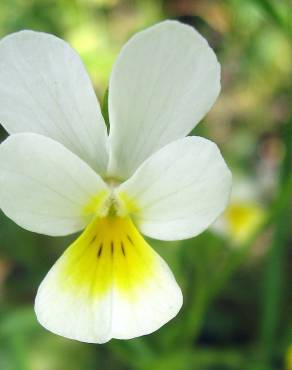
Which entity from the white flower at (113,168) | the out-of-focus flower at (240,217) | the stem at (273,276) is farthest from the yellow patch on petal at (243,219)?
the white flower at (113,168)

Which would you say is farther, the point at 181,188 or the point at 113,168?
the point at 113,168

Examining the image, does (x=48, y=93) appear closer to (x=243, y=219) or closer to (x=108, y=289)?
(x=108, y=289)

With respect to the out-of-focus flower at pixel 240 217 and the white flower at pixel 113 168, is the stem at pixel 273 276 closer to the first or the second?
the out-of-focus flower at pixel 240 217

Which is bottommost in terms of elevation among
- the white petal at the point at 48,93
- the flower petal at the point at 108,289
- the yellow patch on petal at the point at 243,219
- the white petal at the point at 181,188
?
the flower petal at the point at 108,289

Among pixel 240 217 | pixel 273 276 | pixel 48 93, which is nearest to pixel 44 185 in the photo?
pixel 48 93

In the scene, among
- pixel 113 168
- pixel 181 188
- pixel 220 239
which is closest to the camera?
pixel 181 188

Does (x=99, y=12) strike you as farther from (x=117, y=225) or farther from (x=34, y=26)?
(x=117, y=225)

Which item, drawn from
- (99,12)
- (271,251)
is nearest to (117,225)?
(271,251)
